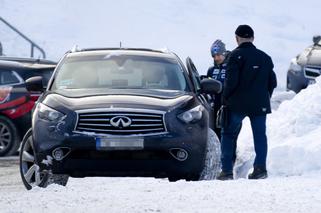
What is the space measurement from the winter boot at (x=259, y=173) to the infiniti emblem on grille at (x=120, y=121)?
202cm

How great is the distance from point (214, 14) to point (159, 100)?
41043 mm

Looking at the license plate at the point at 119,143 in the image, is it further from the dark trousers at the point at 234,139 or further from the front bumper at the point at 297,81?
the front bumper at the point at 297,81

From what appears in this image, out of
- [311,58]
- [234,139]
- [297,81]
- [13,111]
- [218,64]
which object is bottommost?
[297,81]

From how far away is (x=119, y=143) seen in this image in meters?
9.43

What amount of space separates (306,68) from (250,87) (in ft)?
26.3

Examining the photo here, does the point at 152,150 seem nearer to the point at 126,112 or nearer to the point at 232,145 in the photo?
the point at 126,112

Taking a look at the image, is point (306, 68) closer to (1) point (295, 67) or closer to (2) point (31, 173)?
(1) point (295, 67)

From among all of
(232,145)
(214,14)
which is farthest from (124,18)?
(232,145)

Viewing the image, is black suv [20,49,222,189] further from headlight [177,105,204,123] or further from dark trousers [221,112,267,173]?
dark trousers [221,112,267,173]

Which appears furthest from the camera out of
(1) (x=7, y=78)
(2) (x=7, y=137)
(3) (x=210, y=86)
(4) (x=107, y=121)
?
(1) (x=7, y=78)

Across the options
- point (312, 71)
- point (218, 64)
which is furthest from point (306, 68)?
point (218, 64)

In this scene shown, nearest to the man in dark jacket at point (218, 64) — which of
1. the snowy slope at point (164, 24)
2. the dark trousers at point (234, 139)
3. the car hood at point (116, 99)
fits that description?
the dark trousers at point (234, 139)

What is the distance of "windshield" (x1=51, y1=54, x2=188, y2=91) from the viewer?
422 inches

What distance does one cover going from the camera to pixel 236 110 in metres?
11.2
